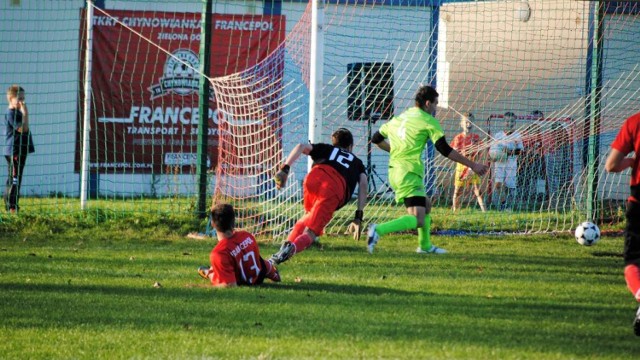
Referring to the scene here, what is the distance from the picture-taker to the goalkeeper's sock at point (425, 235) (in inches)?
431

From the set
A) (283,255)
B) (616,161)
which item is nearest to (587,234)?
(283,255)

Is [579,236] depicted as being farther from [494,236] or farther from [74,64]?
[74,64]

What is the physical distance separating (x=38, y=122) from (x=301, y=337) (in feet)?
47.4

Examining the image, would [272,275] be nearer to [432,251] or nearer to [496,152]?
[432,251]

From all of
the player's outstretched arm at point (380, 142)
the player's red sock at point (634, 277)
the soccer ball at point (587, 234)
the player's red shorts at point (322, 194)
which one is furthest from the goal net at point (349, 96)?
the player's red sock at point (634, 277)

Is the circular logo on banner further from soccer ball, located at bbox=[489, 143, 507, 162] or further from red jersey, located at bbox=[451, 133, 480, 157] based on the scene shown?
soccer ball, located at bbox=[489, 143, 507, 162]

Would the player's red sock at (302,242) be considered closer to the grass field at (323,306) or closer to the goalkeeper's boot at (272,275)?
the grass field at (323,306)

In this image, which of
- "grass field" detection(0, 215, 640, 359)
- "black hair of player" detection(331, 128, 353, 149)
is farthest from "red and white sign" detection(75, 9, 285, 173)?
"black hair of player" detection(331, 128, 353, 149)

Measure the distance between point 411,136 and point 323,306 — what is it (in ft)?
11.9

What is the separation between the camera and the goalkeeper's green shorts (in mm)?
10539

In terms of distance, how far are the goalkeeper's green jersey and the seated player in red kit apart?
278cm

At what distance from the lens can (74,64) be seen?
63.0 feet

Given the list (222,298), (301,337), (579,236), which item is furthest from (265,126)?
(301,337)

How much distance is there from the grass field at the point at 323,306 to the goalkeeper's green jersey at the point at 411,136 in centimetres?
102
